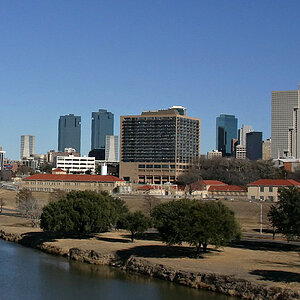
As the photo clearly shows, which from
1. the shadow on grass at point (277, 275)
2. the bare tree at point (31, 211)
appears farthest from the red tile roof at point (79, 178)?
the shadow on grass at point (277, 275)

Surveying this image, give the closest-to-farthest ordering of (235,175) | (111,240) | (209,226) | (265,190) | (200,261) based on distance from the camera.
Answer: (200,261), (209,226), (111,240), (265,190), (235,175)

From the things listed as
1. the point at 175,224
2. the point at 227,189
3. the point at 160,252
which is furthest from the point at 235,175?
the point at 175,224

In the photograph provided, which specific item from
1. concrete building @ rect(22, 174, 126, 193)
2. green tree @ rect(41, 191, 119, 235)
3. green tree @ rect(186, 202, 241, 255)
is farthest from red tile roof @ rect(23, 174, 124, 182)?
green tree @ rect(186, 202, 241, 255)

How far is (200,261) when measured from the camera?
59.8 meters

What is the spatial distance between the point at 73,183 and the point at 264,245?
325 feet

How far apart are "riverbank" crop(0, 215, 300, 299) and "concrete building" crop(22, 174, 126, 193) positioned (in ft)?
250

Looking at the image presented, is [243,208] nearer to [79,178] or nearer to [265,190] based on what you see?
[265,190]

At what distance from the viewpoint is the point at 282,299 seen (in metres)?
46.1

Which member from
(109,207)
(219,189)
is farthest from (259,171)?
(109,207)

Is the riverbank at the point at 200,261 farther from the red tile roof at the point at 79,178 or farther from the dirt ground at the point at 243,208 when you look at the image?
the red tile roof at the point at 79,178

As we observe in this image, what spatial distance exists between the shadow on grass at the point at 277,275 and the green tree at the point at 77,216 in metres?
30.4

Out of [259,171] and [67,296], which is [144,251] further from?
[259,171]

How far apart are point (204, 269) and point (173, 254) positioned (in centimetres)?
971

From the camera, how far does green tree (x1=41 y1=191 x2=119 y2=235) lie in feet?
253
